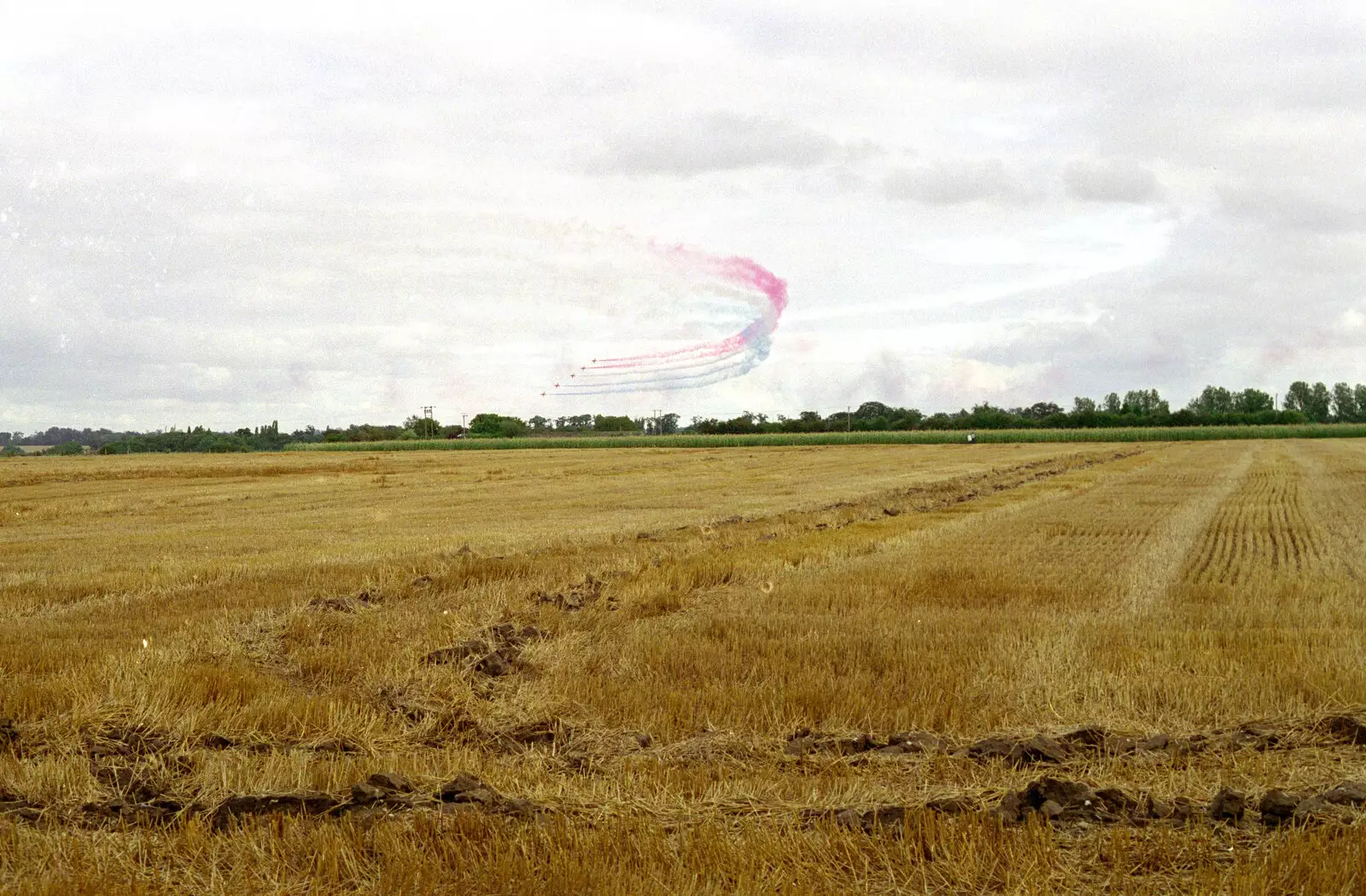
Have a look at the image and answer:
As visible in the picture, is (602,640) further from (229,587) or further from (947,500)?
(947,500)

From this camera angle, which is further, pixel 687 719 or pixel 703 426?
pixel 703 426

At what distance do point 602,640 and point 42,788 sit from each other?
19.5 feet

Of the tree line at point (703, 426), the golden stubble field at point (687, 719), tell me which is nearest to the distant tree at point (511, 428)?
the tree line at point (703, 426)

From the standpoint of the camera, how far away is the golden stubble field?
19.0 feet

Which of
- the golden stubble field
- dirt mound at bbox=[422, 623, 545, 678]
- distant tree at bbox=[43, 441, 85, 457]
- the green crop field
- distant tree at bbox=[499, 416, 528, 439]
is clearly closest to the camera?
the golden stubble field

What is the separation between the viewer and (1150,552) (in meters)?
19.5

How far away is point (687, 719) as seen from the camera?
8.69 meters

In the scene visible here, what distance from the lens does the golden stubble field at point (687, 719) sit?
5.80 m

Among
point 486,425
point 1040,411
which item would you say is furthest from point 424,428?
point 1040,411

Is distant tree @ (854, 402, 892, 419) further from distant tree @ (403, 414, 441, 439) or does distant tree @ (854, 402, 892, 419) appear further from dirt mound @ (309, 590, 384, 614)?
dirt mound @ (309, 590, 384, 614)

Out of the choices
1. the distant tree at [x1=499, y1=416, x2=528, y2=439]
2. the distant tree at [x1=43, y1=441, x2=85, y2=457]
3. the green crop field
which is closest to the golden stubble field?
the distant tree at [x1=43, y1=441, x2=85, y2=457]

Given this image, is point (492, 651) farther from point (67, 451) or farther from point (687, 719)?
point (67, 451)

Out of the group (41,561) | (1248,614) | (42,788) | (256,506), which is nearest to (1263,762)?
(1248,614)

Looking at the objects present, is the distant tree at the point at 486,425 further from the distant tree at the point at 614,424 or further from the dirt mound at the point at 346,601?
the dirt mound at the point at 346,601
